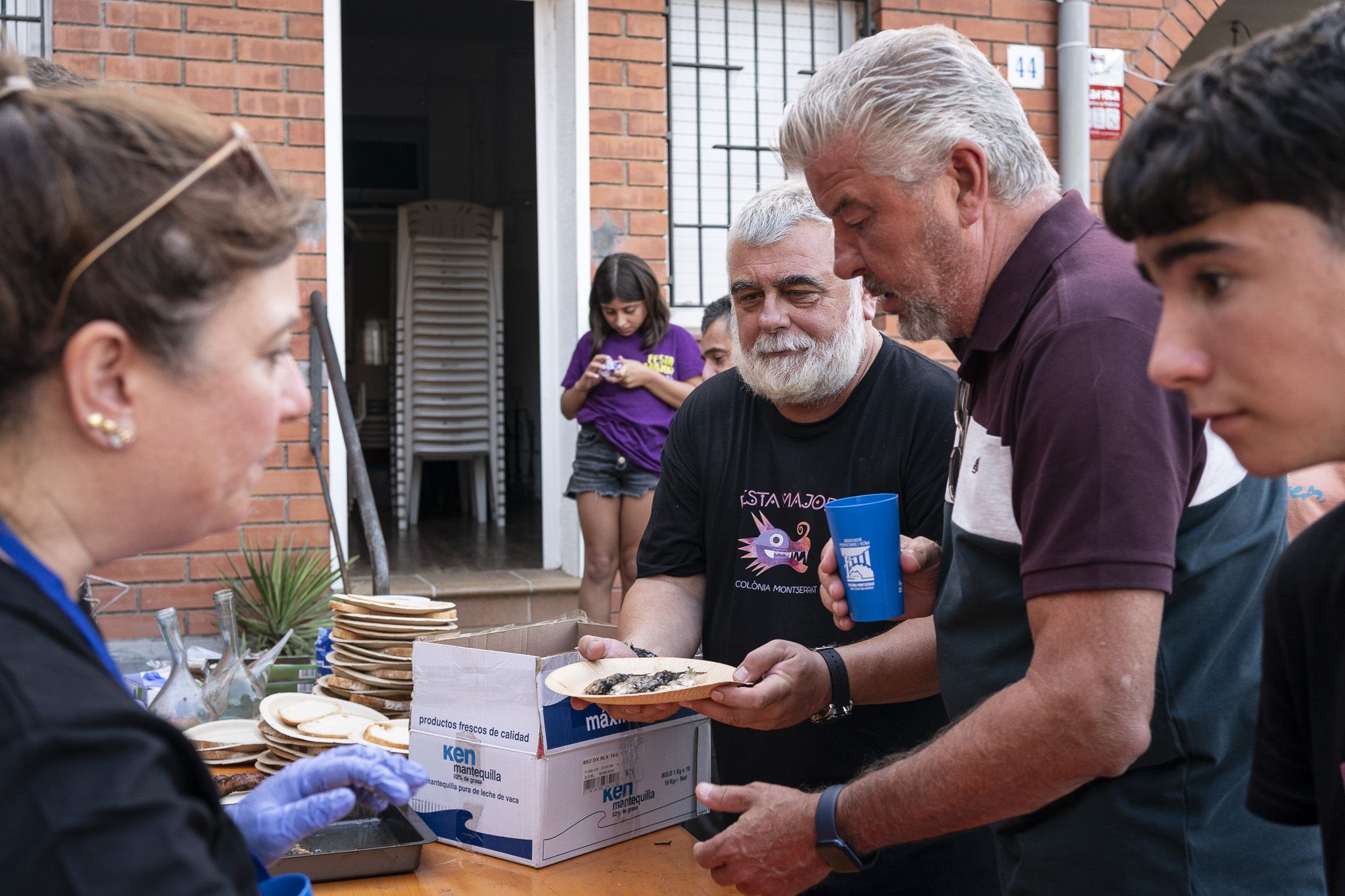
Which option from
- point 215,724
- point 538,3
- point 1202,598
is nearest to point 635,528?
point 538,3

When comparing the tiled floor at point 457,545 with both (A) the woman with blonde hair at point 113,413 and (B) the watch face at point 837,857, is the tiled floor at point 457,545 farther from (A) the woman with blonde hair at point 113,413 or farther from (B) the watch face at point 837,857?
(A) the woman with blonde hair at point 113,413

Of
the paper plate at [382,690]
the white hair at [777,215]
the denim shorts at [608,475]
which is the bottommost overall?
the paper plate at [382,690]

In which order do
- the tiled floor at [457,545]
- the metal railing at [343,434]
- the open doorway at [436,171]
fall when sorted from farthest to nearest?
the open doorway at [436,171], the tiled floor at [457,545], the metal railing at [343,434]

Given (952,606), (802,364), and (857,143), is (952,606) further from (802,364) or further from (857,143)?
(802,364)

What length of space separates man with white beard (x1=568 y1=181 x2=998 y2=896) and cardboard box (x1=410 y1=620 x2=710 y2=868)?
0.69 ft

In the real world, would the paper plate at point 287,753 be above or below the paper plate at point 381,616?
below

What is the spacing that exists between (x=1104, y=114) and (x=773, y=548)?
4.64m

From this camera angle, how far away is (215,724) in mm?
2537

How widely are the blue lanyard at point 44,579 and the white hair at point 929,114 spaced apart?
1289mm

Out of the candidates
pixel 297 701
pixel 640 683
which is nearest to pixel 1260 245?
pixel 640 683

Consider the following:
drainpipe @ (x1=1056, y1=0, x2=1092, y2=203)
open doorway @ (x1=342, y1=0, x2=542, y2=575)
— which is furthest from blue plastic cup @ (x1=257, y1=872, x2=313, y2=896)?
open doorway @ (x1=342, y1=0, x2=542, y2=575)

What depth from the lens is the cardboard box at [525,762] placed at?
1.95 meters

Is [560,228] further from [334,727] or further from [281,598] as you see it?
[334,727]

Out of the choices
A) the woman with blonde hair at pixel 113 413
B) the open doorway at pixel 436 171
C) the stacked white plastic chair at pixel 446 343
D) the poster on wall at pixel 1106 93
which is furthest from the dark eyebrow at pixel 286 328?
the open doorway at pixel 436 171
